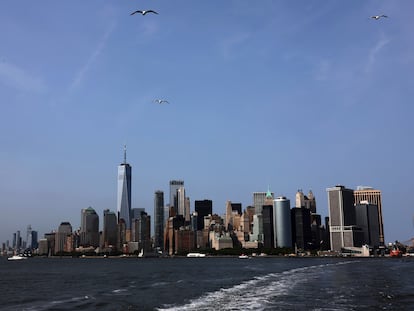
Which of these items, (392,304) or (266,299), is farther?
(266,299)

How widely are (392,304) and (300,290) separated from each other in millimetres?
16517

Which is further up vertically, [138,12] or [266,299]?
[138,12]

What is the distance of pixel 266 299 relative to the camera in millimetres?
57875

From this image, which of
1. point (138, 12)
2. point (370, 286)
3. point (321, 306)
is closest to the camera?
point (138, 12)

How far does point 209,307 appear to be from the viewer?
51.4 meters

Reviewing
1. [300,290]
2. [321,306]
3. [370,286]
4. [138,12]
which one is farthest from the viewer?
[370,286]

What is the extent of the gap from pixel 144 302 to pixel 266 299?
14.2 metres

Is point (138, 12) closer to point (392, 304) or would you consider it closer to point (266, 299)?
point (266, 299)

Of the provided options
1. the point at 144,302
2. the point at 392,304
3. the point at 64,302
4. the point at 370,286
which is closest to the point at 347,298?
the point at 392,304

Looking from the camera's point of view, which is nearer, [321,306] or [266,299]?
[321,306]

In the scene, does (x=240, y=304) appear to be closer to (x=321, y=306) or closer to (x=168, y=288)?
(x=321, y=306)

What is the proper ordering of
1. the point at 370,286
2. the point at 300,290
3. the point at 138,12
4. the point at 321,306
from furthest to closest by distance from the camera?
the point at 370,286 → the point at 300,290 → the point at 321,306 → the point at 138,12

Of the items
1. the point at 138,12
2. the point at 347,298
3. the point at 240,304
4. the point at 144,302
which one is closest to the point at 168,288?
the point at 144,302

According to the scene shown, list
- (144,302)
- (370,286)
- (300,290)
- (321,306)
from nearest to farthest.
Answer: (321,306) < (144,302) < (300,290) < (370,286)
